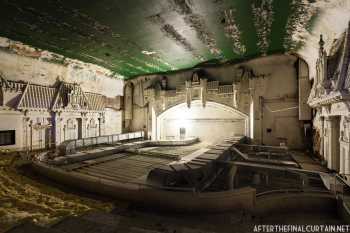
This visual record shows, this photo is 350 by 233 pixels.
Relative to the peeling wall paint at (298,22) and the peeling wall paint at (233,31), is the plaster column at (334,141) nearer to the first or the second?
the peeling wall paint at (298,22)

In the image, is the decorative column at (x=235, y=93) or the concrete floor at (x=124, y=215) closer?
the concrete floor at (x=124, y=215)

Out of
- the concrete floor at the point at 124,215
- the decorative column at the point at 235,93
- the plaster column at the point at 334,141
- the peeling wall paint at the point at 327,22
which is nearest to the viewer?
the concrete floor at the point at 124,215

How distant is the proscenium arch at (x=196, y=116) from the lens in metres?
11.5

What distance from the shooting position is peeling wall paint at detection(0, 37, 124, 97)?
27.1 ft

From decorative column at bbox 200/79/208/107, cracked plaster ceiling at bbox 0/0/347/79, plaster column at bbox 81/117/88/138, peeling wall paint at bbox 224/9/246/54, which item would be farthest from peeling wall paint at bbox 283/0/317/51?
plaster column at bbox 81/117/88/138

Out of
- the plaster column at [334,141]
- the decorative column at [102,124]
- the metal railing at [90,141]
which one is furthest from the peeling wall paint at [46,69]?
the plaster column at [334,141]

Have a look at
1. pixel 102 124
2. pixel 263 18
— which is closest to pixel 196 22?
pixel 263 18

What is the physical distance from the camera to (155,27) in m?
6.57

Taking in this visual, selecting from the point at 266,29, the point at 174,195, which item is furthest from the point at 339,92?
the point at 174,195

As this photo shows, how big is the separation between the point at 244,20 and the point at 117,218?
6.81m

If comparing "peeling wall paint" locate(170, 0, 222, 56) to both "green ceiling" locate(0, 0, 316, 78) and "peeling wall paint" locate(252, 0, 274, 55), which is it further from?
"peeling wall paint" locate(252, 0, 274, 55)

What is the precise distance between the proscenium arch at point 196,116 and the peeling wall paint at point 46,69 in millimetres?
4622

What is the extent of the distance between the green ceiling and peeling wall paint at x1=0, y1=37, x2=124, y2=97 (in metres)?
0.77

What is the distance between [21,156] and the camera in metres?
7.79
